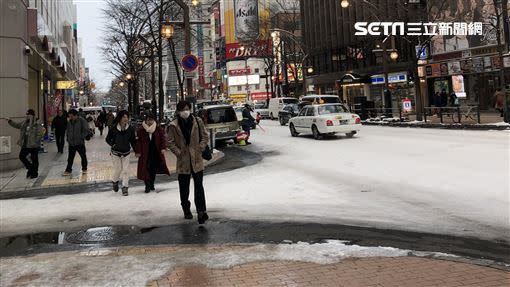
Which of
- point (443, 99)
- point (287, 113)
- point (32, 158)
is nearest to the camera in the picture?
point (32, 158)

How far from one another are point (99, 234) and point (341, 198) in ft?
14.3

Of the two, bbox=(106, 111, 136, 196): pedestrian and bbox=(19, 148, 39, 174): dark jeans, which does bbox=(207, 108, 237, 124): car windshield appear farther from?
bbox=(106, 111, 136, 196): pedestrian

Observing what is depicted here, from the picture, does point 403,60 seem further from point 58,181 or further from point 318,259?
point 318,259

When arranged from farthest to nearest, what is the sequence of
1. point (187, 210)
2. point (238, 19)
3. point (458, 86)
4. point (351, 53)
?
point (238, 19)
point (351, 53)
point (458, 86)
point (187, 210)

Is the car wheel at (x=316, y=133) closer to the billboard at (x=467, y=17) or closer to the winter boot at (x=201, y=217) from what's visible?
the winter boot at (x=201, y=217)

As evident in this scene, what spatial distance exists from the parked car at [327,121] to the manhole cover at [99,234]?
14572 mm

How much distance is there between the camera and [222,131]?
71.8ft

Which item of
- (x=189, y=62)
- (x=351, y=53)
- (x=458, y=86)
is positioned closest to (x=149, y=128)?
(x=189, y=62)

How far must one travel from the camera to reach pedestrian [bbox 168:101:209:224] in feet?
24.2

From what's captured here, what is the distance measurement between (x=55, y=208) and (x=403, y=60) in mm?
39770

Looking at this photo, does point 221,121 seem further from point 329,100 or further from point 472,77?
point 472,77

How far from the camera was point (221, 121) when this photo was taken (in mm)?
22062

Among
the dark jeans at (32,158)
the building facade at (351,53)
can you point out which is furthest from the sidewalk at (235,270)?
the building facade at (351,53)

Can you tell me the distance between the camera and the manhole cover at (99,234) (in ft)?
22.3
